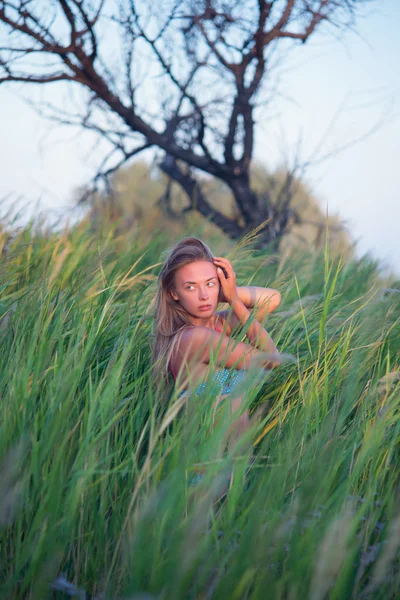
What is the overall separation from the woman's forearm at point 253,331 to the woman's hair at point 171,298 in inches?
7.9

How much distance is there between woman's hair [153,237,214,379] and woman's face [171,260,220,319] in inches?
1.2

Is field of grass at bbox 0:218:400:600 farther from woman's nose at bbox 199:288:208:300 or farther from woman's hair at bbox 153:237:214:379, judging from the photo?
woman's nose at bbox 199:288:208:300

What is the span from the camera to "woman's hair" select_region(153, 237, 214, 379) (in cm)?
226

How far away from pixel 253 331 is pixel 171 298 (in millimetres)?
361

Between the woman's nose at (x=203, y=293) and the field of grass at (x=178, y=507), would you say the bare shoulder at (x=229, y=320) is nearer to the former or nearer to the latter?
the woman's nose at (x=203, y=293)

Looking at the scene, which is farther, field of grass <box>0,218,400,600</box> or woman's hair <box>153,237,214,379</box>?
woman's hair <box>153,237,214,379</box>

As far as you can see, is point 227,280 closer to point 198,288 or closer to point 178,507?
point 198,288

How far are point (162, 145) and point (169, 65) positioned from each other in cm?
73

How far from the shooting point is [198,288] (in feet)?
7.41

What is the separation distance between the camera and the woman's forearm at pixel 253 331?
7.17 ft

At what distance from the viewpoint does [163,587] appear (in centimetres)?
117

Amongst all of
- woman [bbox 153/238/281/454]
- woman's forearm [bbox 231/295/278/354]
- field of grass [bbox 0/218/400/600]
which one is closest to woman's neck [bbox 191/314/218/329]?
woman [bbox 153/238/281/454]

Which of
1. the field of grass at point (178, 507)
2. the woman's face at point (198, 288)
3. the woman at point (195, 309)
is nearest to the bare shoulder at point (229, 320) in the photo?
the woman at point (195, 309)

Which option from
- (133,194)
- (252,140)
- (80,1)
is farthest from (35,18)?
(133,194)
